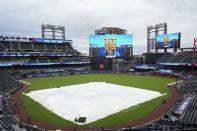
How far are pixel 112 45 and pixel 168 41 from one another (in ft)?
72.0

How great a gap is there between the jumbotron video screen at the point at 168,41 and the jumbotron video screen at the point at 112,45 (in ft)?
37.2

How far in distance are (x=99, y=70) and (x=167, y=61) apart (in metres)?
31.5

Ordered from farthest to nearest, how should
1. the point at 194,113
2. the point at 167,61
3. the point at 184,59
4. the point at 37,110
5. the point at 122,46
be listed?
the point at 122,46, the point at 167,61, the point at 184,59, the point at 37,110, the point at 194,113

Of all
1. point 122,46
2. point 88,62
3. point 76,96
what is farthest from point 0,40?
point 76,96

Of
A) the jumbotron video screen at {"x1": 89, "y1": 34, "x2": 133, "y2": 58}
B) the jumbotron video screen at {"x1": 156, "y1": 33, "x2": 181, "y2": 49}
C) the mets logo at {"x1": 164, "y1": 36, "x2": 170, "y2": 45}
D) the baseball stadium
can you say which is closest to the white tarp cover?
the baseball stadium

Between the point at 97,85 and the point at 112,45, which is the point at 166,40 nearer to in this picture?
the point at 112,45

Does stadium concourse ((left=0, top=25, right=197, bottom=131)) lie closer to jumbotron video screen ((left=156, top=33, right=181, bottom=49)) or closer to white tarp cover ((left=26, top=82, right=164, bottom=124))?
jumbotron video screen ((left=156, top=33, right=181, bottom=49))

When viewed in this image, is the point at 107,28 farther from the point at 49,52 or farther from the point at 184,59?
the point at 184,59

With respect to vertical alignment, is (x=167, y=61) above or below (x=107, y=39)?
below

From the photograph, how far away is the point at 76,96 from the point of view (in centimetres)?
4272

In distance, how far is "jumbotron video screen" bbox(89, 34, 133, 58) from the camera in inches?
3558

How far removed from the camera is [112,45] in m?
90.8

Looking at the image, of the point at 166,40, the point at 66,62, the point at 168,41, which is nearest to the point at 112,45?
the point at 166,40

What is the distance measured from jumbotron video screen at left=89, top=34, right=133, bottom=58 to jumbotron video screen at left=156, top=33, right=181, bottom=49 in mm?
11332
